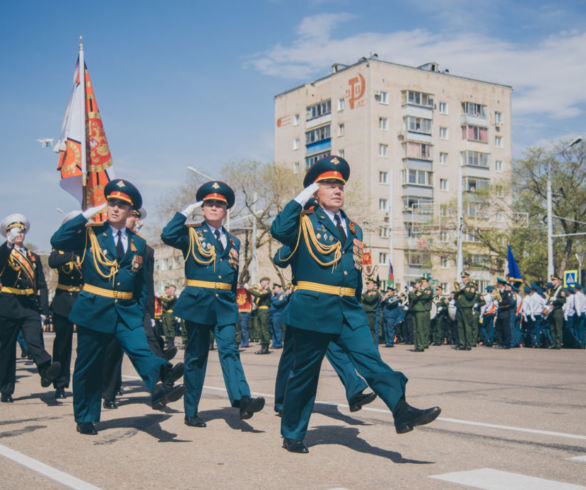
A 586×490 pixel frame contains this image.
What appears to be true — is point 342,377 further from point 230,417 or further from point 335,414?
point 230,417

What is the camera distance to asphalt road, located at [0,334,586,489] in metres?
4.96

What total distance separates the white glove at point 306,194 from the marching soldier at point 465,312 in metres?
16.4

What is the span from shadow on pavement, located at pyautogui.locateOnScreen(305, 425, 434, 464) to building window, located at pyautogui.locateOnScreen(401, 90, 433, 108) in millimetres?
62807

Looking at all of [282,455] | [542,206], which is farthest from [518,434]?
[542,206]

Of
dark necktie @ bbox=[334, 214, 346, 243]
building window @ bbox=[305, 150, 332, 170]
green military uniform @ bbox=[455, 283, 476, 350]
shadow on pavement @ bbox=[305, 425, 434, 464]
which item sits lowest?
shadow on pavement @ bbox=[305, 425, 434, 464]

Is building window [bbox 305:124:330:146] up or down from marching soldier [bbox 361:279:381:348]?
up

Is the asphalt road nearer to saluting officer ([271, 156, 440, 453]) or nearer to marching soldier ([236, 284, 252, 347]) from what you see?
saluting officer ([271, 156, 440, 453])

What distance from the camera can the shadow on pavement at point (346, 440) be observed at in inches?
226

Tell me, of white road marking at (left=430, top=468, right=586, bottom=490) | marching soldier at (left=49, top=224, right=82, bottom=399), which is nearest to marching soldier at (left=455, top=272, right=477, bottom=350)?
marching soldier at (left=49, top=224, right=82, bottom=399)

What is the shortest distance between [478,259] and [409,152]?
15.9m

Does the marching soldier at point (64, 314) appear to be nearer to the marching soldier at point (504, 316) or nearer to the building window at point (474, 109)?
the marching soldier at point (504, 316)

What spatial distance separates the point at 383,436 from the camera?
21.7 feet

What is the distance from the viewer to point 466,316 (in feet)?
72.0

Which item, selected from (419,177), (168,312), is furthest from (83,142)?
(419,177)
